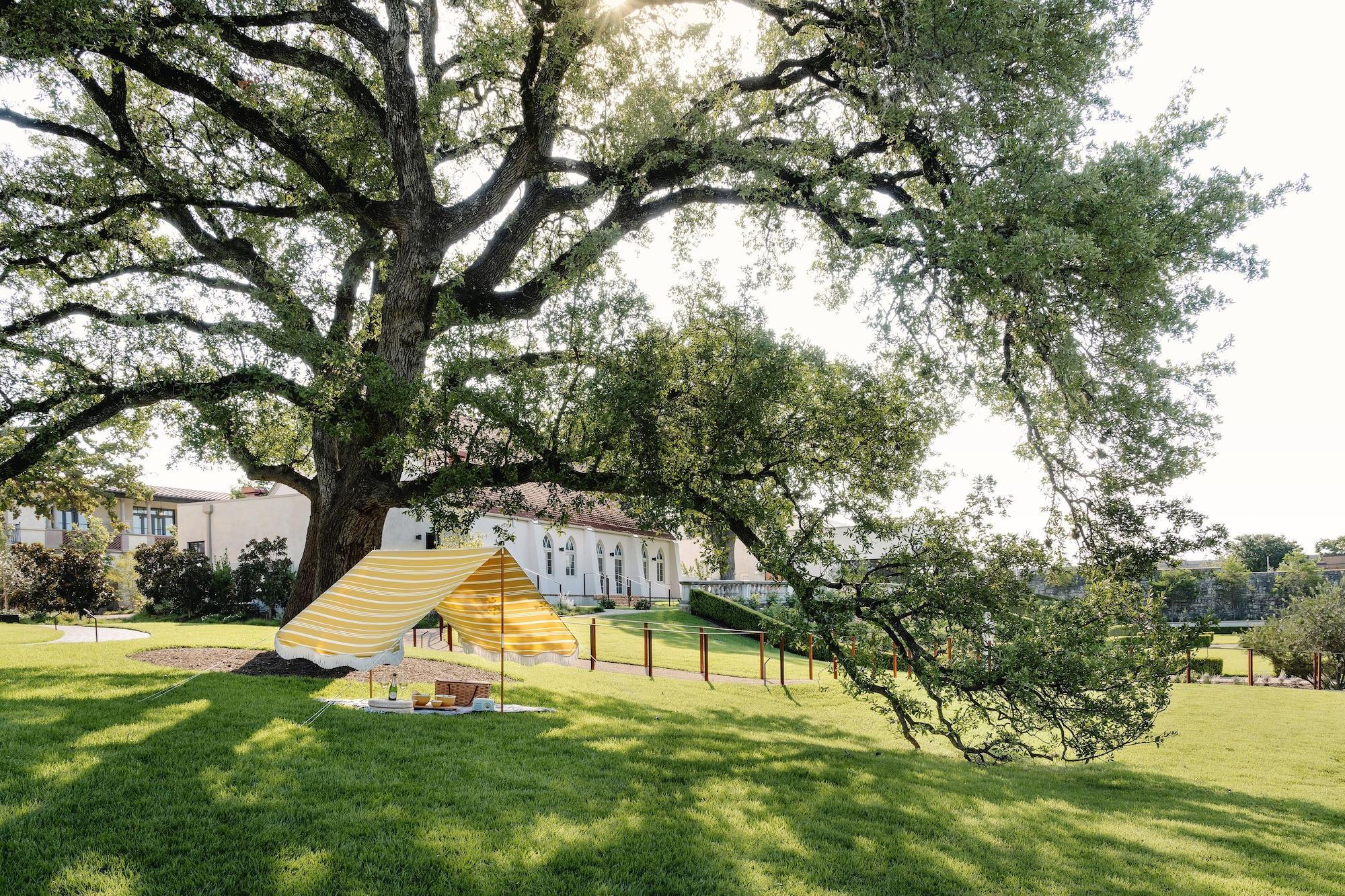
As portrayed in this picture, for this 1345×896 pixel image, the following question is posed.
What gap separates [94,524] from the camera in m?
18.9

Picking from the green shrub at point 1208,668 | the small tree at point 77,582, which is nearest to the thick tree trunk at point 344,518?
the small tree at point 77,582

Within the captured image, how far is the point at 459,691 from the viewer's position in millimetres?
11758

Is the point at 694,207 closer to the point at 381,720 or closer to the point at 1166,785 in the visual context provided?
the point at 381,720

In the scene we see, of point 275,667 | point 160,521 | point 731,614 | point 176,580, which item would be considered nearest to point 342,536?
point 275,667

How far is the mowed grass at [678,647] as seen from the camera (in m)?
22.1

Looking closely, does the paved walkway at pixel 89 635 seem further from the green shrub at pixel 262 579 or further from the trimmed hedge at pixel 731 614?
the trimmed hedge at pixel 731 614

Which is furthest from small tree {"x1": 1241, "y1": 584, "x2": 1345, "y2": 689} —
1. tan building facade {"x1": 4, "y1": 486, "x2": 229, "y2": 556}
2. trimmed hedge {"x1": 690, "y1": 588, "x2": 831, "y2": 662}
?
tan building facade {"x1": 4, "y1": 486, "x2": 229, "y2": 556}

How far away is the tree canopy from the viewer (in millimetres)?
10234

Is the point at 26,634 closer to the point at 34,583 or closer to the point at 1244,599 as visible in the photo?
the point at 34,583

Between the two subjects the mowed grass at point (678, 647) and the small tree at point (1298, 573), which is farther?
the small tree at point (1298, 573)

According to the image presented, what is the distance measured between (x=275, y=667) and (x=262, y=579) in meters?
17.3

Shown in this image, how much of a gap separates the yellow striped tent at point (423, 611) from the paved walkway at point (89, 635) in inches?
400

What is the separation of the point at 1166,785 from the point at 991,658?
356 centimetres

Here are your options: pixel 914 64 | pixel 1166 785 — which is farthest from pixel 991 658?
pixel 914 64
